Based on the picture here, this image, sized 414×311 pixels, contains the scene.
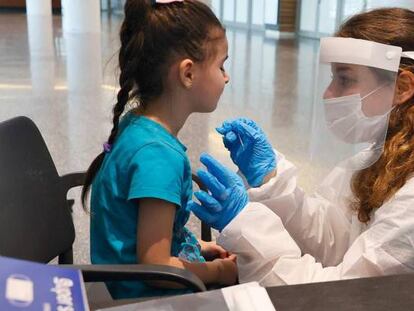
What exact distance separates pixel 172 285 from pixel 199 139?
2623mm

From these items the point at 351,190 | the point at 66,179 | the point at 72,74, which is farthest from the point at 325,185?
the point at 72,74

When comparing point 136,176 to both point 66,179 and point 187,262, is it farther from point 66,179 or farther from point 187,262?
point 66,179

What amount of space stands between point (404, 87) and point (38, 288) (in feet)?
3.14

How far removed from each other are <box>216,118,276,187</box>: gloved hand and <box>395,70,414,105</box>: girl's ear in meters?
0.39

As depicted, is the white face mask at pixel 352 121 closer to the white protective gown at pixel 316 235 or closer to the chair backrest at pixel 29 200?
the white protective gown at pixel 316 235

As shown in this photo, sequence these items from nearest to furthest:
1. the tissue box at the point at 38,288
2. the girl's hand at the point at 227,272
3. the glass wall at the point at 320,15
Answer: the tissue box at the point at 38,288, the girl's hand at the point at 227,272, the glass wall at the point at 320,15

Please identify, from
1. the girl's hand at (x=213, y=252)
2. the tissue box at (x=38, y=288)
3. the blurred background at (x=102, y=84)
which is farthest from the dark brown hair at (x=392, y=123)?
the tissue box at (x=38, y=288)

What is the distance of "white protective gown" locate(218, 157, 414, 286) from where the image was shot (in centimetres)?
101

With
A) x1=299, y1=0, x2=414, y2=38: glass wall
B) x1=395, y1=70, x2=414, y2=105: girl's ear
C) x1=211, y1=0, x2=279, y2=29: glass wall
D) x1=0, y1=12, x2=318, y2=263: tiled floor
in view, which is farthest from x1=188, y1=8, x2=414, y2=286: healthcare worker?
x1=211, y1=0, x2=279, y2=29: glass wall

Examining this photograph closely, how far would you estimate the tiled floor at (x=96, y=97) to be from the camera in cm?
340

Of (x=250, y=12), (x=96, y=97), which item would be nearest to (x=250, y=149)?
(x=96, y=97)

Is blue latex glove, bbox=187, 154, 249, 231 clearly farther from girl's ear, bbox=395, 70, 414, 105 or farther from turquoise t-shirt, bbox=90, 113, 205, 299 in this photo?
girl's ear, bbox=395, 70, 414, 105

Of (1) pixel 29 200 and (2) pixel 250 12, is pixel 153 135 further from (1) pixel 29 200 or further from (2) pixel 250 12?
(2) pixel 250 12

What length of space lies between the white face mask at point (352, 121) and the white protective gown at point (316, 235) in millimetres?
116
